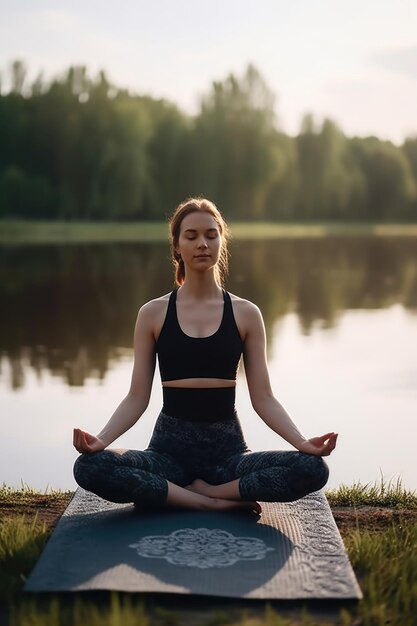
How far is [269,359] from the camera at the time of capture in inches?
384

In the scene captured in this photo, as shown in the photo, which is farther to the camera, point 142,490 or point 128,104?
point 128,104

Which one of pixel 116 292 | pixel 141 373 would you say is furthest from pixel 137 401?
pixel 116 292

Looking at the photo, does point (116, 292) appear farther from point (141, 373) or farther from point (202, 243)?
point (202, 243)

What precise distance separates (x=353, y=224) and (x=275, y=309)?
47900 mm

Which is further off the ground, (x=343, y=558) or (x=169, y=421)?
(x=169, y=421)

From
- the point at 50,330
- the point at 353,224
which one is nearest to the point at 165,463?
the point at 50,330

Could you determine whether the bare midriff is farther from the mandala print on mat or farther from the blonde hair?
the mandala print on mat

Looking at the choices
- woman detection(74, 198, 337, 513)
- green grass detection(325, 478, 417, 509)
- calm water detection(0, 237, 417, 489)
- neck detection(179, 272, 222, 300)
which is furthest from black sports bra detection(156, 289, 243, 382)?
calm water detection(0, 237, 417, 489)

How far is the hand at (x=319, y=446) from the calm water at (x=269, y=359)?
1.52 metres

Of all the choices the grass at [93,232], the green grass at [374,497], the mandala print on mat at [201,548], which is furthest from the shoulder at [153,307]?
the grass at [93,232]

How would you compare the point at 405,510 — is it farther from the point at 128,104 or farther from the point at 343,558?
the point at 128,104

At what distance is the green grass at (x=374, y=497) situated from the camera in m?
4.33

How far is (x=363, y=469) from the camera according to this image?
18.1 feet

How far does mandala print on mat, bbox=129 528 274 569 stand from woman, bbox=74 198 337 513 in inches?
12.6
